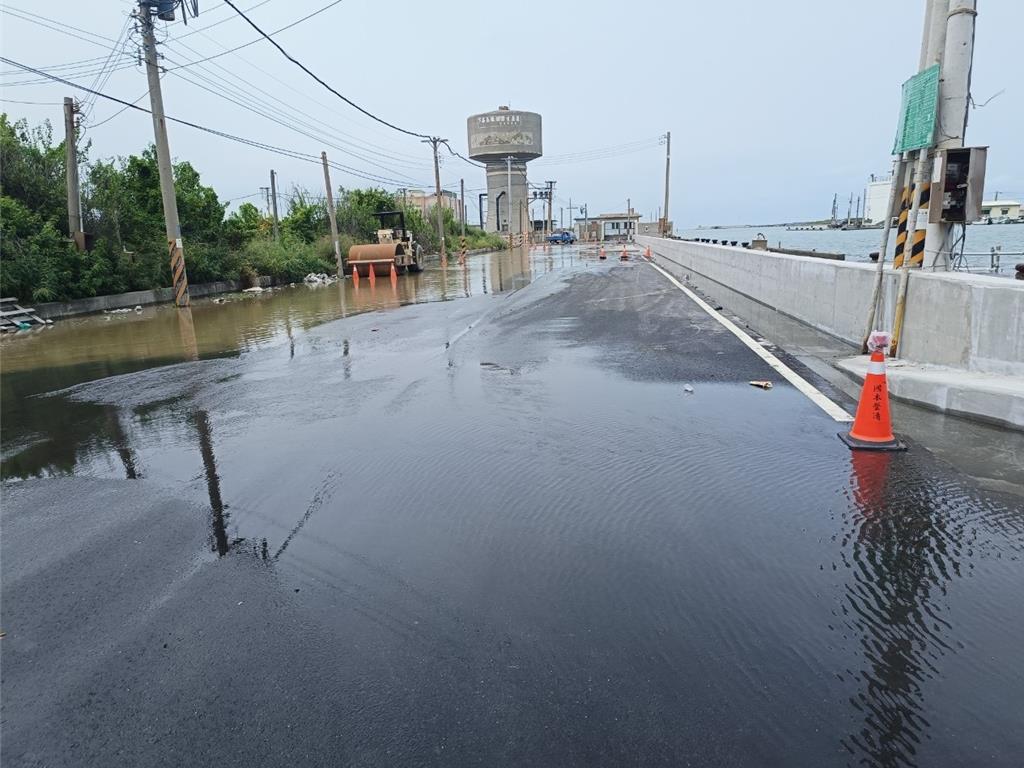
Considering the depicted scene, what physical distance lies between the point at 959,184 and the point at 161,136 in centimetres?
2124

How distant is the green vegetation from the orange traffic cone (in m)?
20.6

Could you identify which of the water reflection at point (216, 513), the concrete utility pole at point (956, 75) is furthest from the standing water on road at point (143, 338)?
the concrete utility pole at point (956, 75)

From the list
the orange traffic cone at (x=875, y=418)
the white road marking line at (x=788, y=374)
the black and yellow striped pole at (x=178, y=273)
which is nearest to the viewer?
the orange traffic cone at (x=875, y=418)

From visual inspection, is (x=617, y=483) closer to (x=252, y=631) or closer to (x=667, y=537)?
(x=667, y=537)

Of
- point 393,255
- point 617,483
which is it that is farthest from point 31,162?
point 617,483

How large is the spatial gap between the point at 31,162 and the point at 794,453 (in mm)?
26536

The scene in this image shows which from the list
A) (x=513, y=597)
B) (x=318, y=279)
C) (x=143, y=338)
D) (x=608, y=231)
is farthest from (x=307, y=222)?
(x=608, y=231)

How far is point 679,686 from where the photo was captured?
9.12ft

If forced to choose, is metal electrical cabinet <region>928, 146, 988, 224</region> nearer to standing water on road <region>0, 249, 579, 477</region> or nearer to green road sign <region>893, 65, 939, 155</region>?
green road sign <region>893, 65, 939, 155</region>

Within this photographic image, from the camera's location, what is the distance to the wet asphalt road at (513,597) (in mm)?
2570

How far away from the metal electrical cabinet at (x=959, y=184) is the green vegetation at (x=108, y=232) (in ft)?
68.3

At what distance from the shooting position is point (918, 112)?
8.40 meters

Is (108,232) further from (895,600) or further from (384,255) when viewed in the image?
(895,600)

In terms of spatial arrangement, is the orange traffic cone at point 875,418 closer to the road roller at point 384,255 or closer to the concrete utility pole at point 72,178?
the concrete utility pole at point 72,178
